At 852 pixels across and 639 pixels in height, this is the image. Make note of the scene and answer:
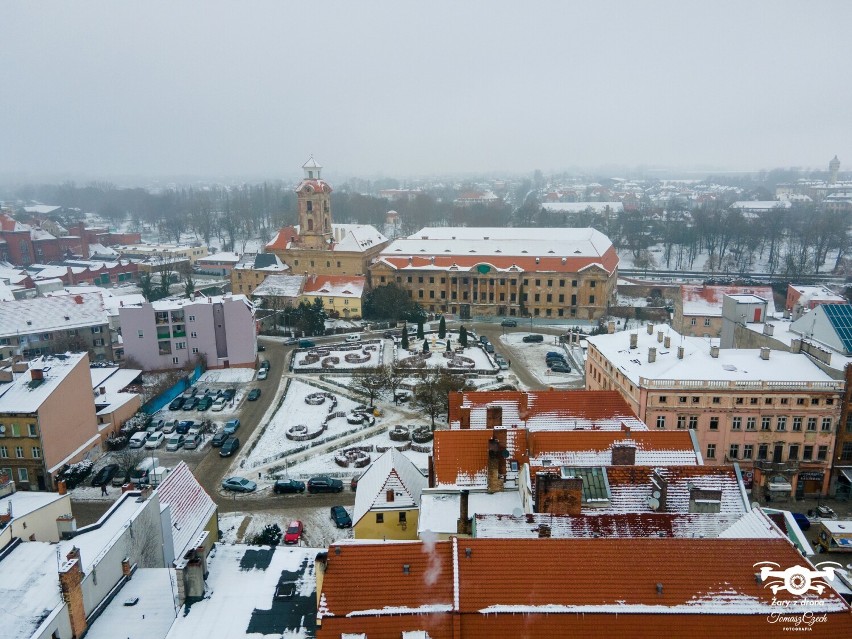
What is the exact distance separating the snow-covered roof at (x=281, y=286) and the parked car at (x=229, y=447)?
119ft

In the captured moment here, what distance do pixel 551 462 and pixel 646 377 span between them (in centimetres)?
1282

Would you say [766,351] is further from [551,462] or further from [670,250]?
[670,250]

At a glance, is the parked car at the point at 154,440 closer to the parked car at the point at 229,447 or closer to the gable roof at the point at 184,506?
the parked car at the point at 229,447

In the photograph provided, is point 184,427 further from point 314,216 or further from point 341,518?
point 314,216

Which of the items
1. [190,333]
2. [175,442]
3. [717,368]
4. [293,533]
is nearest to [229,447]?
[175,442]

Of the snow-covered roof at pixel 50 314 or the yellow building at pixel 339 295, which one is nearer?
the snow-covered roof at pixel 50 314

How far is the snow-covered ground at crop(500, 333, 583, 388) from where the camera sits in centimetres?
5240

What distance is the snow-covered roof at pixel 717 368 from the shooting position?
34.2 metres

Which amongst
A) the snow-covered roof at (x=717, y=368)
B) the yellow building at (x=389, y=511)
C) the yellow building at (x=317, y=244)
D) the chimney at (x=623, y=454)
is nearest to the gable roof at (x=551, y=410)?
the snow-covered roof at (x=717, y=368)

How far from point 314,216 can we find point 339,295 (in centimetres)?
1450

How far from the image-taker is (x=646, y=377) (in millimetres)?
35219

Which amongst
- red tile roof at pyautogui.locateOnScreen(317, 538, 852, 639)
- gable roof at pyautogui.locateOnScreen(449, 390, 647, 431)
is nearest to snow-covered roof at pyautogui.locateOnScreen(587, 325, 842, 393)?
gable roof at pyautogui.locateOnScreen(449, 390, 647, 431)

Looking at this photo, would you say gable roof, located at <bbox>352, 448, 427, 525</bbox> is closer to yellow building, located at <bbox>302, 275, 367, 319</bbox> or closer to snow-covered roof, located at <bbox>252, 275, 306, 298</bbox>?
yellow building, located at <bbox>302, 275, 367, 319</bbox>

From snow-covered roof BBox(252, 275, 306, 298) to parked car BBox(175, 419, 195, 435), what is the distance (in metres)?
32.8
